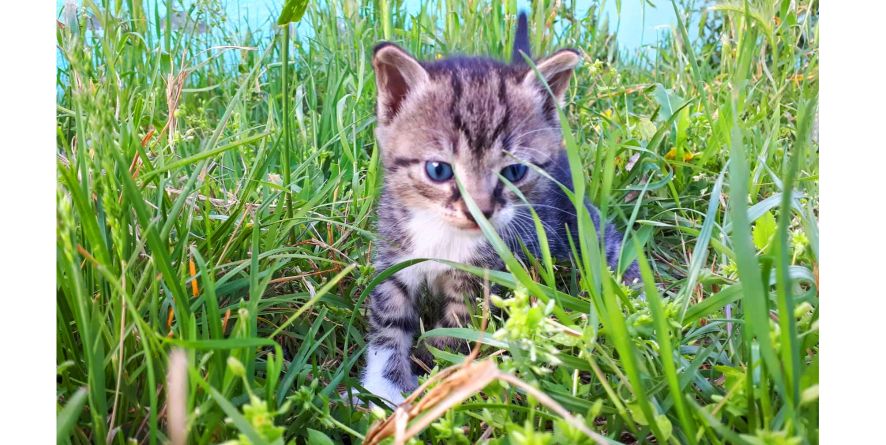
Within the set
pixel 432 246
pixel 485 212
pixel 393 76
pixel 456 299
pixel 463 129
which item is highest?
pixel 393 76

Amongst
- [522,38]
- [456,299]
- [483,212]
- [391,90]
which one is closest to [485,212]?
[483,212]

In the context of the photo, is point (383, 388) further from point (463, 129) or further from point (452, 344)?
point (463, 129)

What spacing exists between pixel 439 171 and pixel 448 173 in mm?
23

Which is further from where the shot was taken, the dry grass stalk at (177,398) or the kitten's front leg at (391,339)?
the kitten's front leg at (391,339)

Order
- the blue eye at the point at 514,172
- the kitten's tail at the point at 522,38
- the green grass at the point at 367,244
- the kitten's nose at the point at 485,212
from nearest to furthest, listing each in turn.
→ the green grass at the point at 367,244
the kitten's nose at the point at 485,212
the blue eye at the point at 514,172
the kitten's tail at the point at 522,38

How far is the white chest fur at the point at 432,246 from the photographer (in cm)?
137

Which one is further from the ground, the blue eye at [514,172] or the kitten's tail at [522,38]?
the kitten's tail at [522,38]

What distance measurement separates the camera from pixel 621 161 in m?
1.71

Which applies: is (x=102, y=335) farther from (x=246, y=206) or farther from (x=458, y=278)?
(x=458, y=278)

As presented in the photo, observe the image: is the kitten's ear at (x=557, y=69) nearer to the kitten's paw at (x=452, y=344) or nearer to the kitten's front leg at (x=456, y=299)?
the kitten's front leg at (x=456, y=299)

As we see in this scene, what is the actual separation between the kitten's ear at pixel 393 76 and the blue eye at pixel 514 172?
27 cm

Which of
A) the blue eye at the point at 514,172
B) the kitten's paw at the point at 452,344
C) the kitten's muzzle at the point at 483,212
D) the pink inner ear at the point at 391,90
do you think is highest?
the pink inner ear at the point at 391,90

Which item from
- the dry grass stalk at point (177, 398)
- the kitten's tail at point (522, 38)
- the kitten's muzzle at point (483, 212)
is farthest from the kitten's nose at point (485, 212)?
the dry grass stalk at point (177, 398)

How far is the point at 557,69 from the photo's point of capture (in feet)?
4.32
